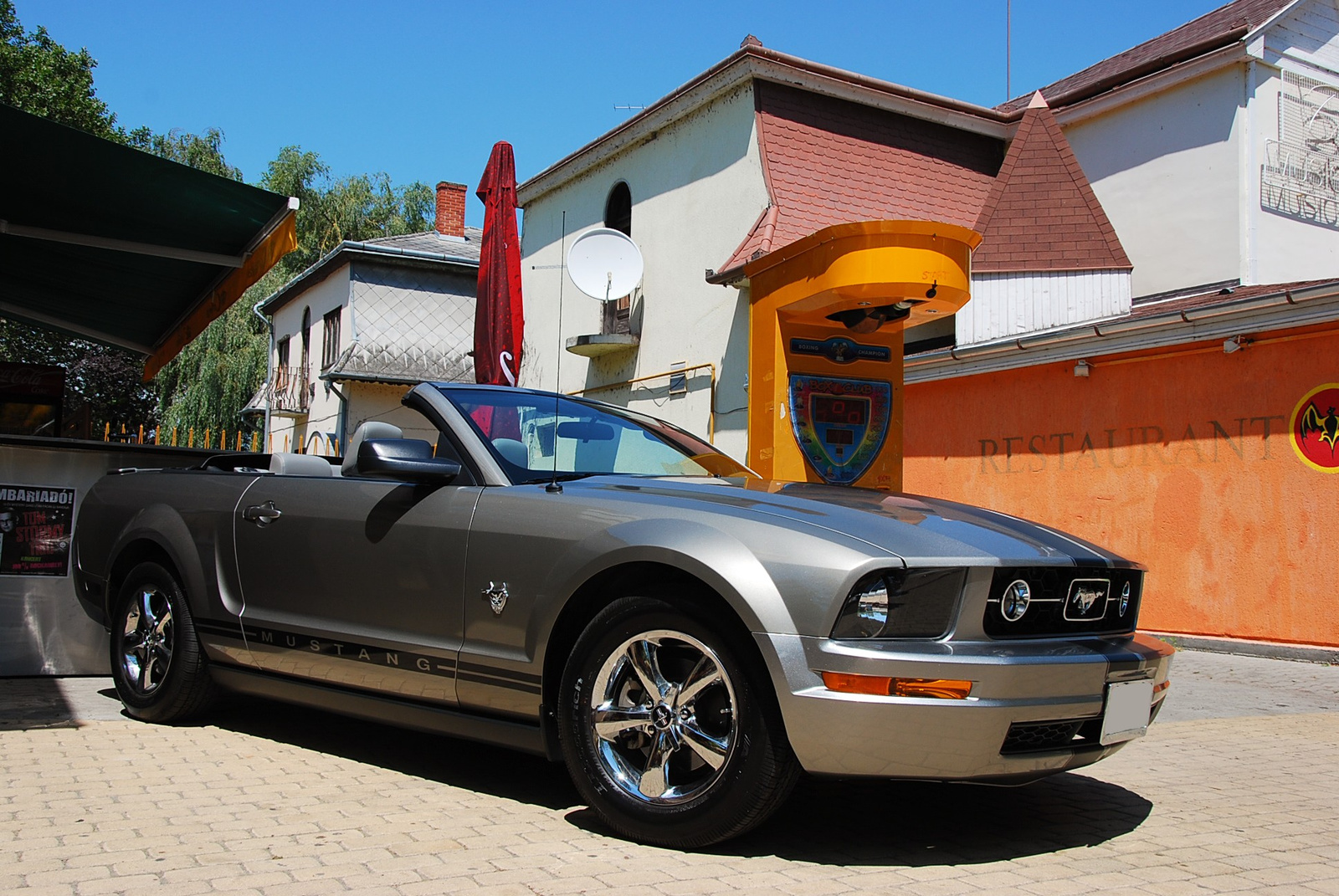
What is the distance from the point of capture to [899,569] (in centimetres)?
308

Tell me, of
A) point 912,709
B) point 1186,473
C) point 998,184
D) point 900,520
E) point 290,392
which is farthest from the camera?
point 290,392

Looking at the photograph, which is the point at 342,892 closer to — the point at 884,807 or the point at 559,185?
the point at 884,807

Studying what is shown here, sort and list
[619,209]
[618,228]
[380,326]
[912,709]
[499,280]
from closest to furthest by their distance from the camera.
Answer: [912,709] → [499,280] → [618,228] → [619,209] → [380,326]

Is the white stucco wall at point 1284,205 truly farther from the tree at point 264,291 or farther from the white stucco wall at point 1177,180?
the tree at point 264,291

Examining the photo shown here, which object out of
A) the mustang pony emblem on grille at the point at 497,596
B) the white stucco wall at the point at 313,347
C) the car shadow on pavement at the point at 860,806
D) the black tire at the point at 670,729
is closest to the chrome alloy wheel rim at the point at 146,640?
the car shadow on pavement at the point at 860,806

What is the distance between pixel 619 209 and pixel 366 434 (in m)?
11.8

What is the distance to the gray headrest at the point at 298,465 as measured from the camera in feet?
16.4

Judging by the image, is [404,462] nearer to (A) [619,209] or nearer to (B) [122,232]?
(B) [122,232]

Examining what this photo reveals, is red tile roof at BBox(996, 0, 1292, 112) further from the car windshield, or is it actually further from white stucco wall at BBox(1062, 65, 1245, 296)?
the car windshield

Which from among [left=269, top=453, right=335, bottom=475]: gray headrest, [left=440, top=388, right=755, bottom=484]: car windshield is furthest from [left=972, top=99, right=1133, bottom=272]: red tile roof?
[left=269, top=453, right=335, bottom=475]: gray headrest

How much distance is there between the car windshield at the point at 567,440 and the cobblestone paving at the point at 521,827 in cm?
121

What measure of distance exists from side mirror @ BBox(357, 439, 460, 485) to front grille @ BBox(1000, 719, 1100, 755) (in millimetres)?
2124

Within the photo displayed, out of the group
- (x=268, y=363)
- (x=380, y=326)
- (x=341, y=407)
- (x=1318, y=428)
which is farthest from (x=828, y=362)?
(x=268, y=363)

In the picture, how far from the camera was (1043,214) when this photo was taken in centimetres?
1291
